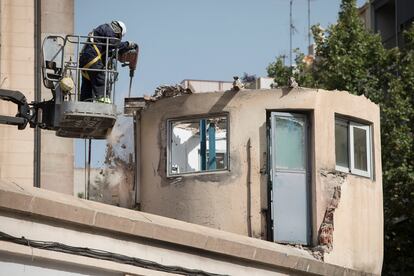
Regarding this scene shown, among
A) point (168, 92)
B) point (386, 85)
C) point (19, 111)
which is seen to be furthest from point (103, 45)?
point (386, 85)

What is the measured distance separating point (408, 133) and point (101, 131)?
52.6 ft

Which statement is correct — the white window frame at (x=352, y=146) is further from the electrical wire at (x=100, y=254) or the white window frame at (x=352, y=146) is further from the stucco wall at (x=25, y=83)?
the electrical wire at (x=100, y=254)

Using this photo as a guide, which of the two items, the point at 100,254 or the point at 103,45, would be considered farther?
the point at 103,45

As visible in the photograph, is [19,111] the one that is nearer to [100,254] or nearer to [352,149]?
[100,254]

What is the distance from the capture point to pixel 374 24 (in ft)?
155

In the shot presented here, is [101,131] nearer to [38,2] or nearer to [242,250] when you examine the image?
[242,250]

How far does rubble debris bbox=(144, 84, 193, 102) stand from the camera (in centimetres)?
2158

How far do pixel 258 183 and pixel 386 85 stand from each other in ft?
46.4

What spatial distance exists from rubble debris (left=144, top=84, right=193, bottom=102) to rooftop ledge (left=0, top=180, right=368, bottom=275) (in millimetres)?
6463

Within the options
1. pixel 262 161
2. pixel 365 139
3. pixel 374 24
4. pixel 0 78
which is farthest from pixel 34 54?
pixel 374 24

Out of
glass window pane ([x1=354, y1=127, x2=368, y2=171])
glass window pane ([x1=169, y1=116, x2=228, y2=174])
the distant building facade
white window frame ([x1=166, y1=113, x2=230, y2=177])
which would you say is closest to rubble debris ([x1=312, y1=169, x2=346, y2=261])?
glass window pane ([x1=354, y1=127, x2=368, y2=171])

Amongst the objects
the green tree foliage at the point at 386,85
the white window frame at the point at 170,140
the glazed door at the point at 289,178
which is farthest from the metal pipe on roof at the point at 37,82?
the green tree foliage at the point at 386,85

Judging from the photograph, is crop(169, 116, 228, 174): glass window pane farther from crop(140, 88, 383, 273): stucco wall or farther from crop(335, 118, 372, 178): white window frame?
crop(335, 118, 372, 178): white window frame

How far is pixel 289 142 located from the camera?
2094 centimetres
